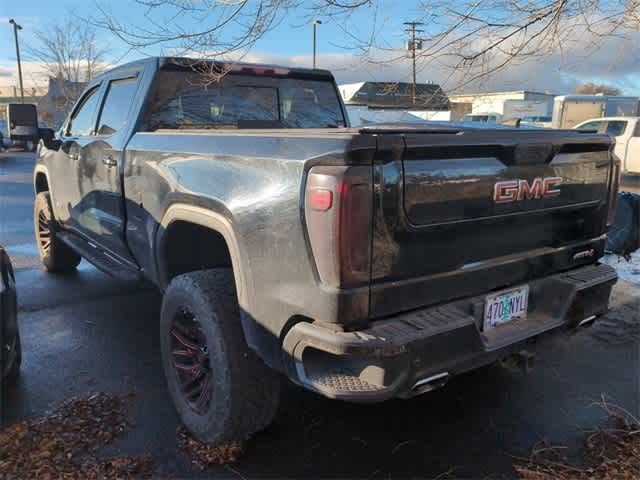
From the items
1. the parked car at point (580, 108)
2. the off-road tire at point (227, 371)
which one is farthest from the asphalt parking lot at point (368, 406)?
the parked car at point (580, 108)

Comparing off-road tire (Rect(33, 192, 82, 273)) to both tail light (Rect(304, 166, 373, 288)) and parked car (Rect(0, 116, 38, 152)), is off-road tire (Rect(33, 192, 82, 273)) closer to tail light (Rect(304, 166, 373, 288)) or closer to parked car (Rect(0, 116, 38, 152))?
parked car (Rect(0, 116, 38, 152))

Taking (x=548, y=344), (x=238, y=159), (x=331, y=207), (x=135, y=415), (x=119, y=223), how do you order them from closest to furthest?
(x=331, y=207) < (x=238, y=159) < (x=548, y=344) < (x=135, y=415) < (x=119, y=223)

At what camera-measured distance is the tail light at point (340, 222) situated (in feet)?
6.54

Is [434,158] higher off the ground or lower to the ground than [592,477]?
higher

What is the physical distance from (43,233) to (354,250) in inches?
197

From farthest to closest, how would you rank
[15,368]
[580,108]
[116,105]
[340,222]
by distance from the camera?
1. [580,108]
2. [116,105]
3. [15,368]
4. [340,222]

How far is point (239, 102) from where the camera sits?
4172 millimetres

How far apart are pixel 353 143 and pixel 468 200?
617 mm

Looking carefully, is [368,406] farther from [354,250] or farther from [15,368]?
[15,368]

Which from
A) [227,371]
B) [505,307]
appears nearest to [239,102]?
[227,371]

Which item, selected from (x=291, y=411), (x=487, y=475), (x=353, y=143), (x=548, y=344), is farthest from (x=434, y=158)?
(x=291, y=411)

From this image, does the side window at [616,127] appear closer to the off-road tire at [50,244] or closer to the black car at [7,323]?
the off-road tire at [50,244]

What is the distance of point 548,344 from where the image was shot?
2826 mm

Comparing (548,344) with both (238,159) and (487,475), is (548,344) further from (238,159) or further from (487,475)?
(238,159)
